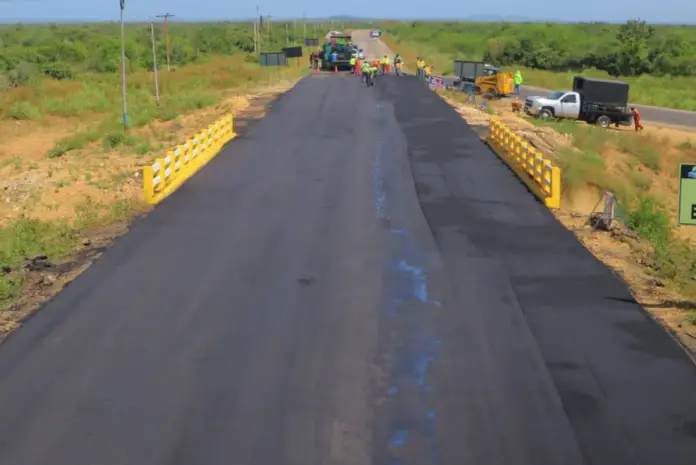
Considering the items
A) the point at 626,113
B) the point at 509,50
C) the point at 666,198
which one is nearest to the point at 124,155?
the point at 666,198

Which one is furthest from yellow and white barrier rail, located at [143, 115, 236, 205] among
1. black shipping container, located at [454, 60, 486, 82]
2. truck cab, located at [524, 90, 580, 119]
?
black shipping container, located at [454, 60, 486, 82]

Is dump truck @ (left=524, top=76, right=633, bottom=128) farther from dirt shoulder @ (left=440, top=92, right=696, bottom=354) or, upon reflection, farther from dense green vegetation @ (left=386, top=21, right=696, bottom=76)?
dense green vegetation @ (left=386, top=21, right=696, bottom=76)

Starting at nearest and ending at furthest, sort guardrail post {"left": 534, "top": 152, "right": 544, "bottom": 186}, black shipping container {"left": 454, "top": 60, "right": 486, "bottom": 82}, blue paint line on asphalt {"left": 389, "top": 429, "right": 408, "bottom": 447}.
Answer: blue paint line on asphalt {"left": 389, "top": 429, "right": 408, "bottom": 447}, guardrail post {"left": 534, "top": 152, "right": 544, "bottom": 186}, black shipping container {"left": 454, "top": 60, "right": 486, "bottom": 82}

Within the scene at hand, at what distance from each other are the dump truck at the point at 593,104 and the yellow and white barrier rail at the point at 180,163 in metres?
21.6

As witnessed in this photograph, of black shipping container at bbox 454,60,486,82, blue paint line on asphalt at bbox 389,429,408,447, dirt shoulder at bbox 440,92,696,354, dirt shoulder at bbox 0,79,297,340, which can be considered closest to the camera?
blue paint line on asphalt at bbox 389,429,408,447

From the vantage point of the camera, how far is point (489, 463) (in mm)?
7801

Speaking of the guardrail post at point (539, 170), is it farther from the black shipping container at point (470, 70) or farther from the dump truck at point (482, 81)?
the black shipping container at point (470, 70)

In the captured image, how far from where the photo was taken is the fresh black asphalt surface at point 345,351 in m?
8.18

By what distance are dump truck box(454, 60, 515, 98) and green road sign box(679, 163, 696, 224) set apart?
3908 centimetres

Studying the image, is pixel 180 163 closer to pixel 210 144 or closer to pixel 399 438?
pixel 210 144

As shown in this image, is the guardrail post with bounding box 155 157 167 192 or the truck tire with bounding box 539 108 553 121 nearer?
the guardrail post with bounding box 155 157 167 192

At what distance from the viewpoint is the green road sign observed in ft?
35.7

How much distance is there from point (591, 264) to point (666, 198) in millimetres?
17124

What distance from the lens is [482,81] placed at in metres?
52.5
